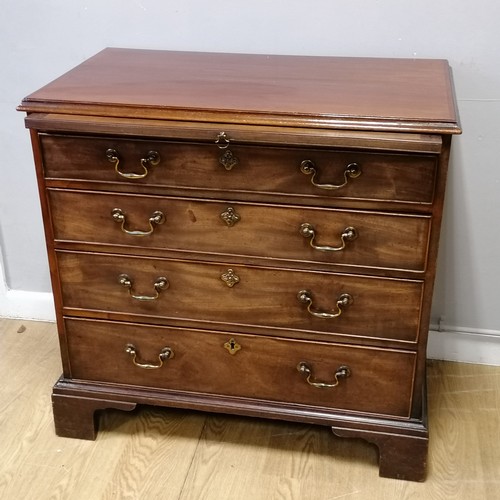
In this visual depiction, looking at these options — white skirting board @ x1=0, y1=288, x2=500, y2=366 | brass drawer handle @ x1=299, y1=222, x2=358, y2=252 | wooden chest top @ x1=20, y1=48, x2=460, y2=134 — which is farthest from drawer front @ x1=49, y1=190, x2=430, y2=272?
white skirting board @ x1=0, y1=288, x2=500, y2=366

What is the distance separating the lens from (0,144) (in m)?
2.08

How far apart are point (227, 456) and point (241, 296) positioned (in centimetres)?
43

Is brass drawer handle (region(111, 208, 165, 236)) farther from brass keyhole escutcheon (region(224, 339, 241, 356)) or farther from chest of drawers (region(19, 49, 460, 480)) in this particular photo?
brass keyhole escutcheon (region(224, 339, 241, 356))

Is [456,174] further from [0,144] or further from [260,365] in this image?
[0,144]

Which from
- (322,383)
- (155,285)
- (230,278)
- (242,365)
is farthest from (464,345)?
(155,285)

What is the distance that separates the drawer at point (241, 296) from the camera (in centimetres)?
156

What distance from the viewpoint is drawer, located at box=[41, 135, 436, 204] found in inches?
56.1

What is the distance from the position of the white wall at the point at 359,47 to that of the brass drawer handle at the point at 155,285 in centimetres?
63

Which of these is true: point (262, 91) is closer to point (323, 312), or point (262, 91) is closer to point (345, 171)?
point (345, 171)

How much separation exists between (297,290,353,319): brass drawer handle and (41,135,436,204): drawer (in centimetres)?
22

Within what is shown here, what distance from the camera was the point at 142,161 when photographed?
1.50 metres

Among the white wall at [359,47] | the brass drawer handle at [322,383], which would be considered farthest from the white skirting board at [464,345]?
the brass drawer handle at [322,383]

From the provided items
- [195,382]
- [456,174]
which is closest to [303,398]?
[195,382]

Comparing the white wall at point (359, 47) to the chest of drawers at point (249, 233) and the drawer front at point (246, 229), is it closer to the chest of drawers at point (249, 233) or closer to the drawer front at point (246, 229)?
the chest of drawers at point (249, 233)
